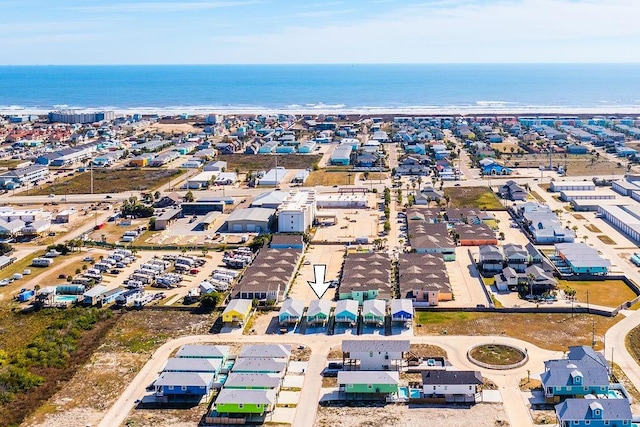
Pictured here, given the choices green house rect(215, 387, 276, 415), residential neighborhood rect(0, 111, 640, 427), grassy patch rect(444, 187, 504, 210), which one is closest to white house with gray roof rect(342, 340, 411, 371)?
residential neighborhood rect(0, 111, 640, 427)

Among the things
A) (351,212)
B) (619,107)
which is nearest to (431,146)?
(351,212)

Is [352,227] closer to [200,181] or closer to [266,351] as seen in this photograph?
[200,181]

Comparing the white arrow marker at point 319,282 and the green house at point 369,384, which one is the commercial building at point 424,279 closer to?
the white arrow marker at point 319,282

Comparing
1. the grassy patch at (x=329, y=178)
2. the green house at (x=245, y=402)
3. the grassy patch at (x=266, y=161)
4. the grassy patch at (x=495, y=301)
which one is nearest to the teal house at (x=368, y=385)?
the green house at (x=245, y=402)

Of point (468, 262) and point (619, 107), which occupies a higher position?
point (619, 107)

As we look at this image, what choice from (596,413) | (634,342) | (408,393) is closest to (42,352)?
(408,393)

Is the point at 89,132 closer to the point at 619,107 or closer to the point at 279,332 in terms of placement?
the point at 279,332
